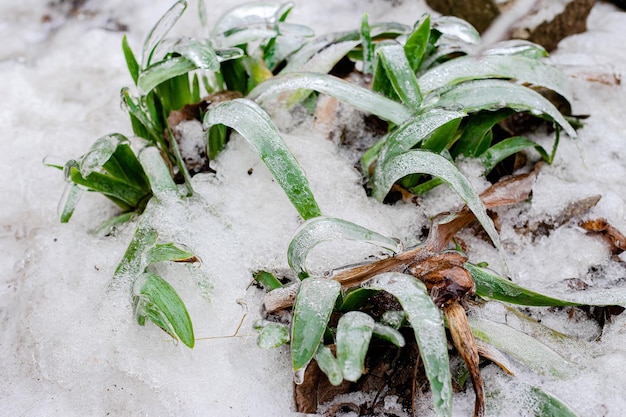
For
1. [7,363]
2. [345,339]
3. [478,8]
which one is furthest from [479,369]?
[478,8]

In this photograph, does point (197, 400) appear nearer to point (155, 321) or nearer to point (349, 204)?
point (155, 321)

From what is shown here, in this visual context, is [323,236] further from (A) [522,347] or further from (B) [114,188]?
(B) [114,188]

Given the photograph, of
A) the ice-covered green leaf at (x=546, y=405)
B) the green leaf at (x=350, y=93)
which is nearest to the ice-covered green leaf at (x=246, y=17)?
the green leaf at (x=350, y=93)

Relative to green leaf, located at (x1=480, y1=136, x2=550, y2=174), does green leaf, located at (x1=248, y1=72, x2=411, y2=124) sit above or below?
above

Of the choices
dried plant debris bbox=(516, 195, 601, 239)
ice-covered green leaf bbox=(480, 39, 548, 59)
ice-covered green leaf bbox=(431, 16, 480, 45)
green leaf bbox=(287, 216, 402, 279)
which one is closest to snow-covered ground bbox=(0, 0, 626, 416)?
dried plant debris bbox=(516, 195, 601, 239)

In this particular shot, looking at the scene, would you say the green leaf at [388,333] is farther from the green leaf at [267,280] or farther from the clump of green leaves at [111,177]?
the clump of green leaves at [111,177]

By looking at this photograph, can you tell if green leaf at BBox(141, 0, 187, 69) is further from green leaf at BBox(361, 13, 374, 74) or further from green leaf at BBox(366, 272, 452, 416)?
green leaf at BBox(366, 272, 452, 416)

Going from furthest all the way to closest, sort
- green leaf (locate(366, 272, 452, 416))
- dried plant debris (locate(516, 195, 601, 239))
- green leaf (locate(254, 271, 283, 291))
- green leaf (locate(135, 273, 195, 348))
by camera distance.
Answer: dried plant debris (locate(516, 195, 601, 239)) < green leaf (locate(254, 271, 283, 291)) < green leaf (locate(135, 273, 195, 348)) < green leaf (locate(366, 272, 452, 416))
